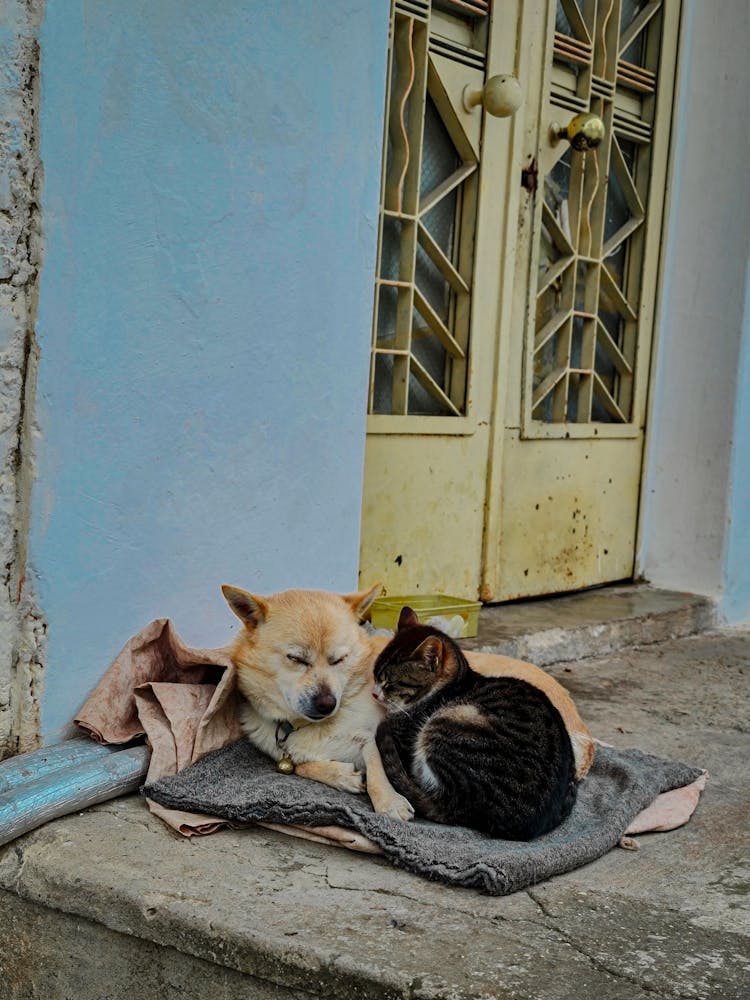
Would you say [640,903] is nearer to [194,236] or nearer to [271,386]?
[271,386]

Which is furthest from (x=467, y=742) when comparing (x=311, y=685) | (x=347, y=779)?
(x=311, y=685)

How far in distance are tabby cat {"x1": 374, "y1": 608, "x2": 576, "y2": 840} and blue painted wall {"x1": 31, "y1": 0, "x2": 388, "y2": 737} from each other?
725 mm

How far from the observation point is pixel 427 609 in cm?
440

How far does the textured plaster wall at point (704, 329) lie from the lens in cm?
575

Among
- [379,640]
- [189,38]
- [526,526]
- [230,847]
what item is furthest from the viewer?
[526,526]

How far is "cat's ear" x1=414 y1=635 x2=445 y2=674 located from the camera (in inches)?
126

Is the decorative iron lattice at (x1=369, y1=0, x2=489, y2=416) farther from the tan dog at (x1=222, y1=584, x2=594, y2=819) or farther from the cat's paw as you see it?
the cat's paw

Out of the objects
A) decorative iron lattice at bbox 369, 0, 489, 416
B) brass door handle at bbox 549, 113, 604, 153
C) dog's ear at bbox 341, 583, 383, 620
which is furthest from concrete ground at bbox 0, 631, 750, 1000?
brass door handle at bbox 549, 113, 604, 153

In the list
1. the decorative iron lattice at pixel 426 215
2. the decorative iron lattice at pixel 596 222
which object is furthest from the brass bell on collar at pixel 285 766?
the decorative iron lattice at pixel 596 222

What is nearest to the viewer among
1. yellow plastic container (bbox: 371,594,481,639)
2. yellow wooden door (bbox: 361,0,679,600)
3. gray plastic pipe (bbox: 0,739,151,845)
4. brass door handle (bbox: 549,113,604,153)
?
gray plastic pipe (bbox: 0,739,151,845)

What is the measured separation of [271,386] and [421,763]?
131 cm

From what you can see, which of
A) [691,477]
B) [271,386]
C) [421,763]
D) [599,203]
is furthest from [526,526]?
[421,763]

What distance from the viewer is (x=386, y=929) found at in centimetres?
243

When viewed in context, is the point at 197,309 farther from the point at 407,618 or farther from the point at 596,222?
the point at 596,222
